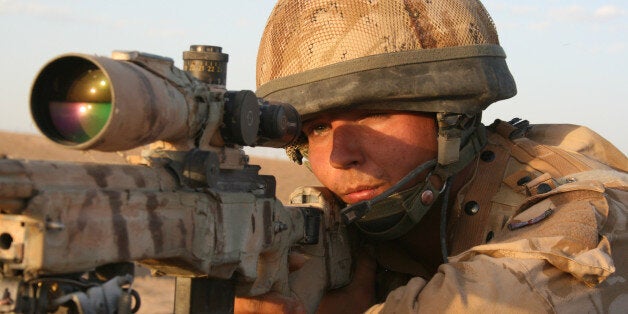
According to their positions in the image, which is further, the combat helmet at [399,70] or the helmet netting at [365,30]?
the helmet netting at [365,30]

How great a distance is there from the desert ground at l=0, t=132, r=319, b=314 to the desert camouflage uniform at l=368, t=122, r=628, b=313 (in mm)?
7245

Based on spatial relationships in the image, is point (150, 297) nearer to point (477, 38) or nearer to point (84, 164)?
point (477, 38)

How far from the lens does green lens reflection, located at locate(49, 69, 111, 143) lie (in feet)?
8.34

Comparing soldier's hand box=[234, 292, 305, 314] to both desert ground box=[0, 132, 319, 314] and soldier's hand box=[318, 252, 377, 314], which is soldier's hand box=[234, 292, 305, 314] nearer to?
soldier's hand box=[318, 252, 377, 314]

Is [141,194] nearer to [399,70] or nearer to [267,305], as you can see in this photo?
[267,305]

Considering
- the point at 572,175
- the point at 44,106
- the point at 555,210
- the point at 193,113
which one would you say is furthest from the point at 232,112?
the point at 572,175

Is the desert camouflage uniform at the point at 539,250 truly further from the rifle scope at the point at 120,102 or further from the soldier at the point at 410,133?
the rifle scope at the point at 120,102

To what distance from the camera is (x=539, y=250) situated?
3.27 metres

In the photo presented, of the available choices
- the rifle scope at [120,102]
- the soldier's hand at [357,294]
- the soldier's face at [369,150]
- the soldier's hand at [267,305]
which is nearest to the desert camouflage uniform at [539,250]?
→ the soldier's hand at [267,305]

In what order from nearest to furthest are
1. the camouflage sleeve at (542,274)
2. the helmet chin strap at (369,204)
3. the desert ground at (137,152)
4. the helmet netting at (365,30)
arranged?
the camouflage sleeve at (542,274), the helmet chin strap at (369,204), the helmet netting at (365,30), the desert ground at (137,152)

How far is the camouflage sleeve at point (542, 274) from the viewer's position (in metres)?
3.16

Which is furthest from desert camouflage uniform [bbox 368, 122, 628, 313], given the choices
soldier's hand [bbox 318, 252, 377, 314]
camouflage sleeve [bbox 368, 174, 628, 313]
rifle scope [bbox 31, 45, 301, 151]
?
rifle scope [bbox 31, 45, 301, 151]

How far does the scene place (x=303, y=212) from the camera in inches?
151

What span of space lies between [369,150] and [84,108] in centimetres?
188
